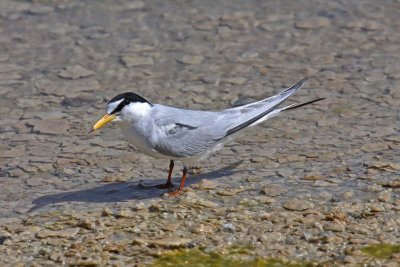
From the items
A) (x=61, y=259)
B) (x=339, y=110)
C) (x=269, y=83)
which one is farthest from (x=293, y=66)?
(x=61, y=259)

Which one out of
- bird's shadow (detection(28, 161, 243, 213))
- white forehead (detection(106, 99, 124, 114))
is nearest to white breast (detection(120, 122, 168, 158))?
white forehead (detection(106, 99, 124, 114))

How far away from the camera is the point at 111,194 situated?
6.69 m

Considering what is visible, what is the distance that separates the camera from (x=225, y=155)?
735 cm

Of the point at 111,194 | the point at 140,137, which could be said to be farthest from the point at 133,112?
the point at 111,194

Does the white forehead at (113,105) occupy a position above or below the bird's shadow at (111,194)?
above

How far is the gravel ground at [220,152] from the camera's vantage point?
592cm

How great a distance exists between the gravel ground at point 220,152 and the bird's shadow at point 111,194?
0.01 metres

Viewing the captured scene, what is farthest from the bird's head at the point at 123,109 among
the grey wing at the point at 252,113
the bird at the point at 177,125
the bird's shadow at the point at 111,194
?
the grey wing at the point at 252,113

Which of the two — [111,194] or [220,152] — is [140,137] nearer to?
[111,194]

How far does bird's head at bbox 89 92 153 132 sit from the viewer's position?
21.4 ft

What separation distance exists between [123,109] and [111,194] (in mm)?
605

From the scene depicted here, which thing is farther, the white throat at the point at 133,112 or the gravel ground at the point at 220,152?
the white throat at the point at 133,112

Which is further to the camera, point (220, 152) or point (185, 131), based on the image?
point (220, 152)

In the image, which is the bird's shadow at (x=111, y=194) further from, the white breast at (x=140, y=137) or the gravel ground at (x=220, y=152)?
the white breast at (x=140, y=137)
